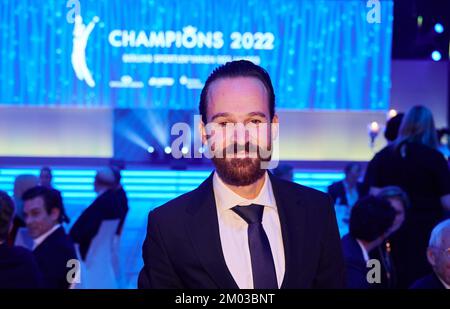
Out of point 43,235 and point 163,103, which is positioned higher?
point 163,103

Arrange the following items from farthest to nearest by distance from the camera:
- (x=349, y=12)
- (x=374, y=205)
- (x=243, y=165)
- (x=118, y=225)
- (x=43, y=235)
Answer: (x=349, y=12)
(x=118, y=225)
(x=43, y=235)
(x=374, y=205)
(x=243, y=165)

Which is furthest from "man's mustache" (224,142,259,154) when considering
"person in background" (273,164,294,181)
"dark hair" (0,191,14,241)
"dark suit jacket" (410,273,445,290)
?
"person in background" (273,164,294,181)

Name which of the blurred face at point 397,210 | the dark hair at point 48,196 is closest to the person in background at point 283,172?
the blurred face at point 397,210

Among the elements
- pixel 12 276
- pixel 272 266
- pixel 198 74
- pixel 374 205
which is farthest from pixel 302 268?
pixel 198 74

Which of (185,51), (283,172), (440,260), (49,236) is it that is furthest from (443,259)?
(185,51)

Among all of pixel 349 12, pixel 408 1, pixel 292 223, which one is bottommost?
pixel 292 223

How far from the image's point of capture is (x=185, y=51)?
5785 mm

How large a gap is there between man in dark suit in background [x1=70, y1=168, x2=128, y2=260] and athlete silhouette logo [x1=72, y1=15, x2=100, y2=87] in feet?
7.59

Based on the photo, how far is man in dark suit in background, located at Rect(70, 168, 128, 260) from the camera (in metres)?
2.73

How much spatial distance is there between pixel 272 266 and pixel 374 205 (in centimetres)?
112

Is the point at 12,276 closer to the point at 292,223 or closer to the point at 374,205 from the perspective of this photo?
the point at 292,223

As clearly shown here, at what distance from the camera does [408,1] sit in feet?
7.97

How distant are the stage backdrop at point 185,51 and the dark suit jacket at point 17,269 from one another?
4060mm

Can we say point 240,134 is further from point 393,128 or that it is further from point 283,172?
point 283,172
